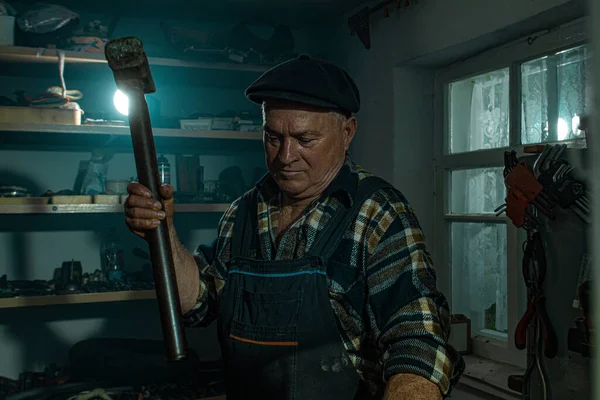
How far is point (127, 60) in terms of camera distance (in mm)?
1027

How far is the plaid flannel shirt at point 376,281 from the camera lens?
0.98m

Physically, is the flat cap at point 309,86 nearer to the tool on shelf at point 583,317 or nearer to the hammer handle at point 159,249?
the hammer handle at point 159,249

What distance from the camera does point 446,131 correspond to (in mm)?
2367

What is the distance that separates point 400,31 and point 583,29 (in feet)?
2.67

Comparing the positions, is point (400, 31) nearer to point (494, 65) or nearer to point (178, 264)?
point (494, 65)

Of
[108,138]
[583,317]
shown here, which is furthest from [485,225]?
[108,138]

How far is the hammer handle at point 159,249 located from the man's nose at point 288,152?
0.27 metres

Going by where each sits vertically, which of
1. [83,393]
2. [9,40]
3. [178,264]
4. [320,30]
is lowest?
[83,393]

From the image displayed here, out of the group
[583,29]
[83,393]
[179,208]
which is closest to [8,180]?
[179,208]

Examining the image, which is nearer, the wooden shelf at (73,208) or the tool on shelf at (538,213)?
the tool on shelf at (538,213)

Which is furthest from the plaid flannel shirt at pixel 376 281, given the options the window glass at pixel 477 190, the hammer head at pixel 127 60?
the window glass at pixel 477 190

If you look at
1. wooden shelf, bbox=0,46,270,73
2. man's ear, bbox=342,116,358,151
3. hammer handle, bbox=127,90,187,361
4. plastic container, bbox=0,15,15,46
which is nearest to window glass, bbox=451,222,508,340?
man's ear, bbox=342,116,358,151

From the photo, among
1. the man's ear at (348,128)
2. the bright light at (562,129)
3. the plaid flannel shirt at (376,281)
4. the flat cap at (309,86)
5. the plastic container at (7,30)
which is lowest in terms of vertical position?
the plaid flannel shirt at (376,281)

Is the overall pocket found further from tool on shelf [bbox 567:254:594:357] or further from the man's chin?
tool on shelf [bbox 567:254:594:357]
